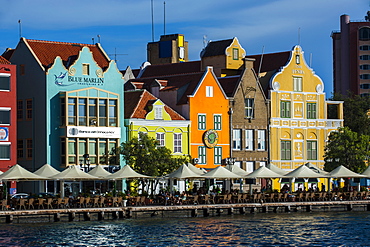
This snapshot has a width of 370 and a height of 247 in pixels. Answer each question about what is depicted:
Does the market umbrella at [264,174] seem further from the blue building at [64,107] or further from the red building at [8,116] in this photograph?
the red building at [8,116]

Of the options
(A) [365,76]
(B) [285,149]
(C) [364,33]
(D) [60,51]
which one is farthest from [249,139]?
(A) [365,76]

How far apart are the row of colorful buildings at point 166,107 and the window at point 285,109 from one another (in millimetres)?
111

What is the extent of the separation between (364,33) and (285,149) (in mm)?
81528

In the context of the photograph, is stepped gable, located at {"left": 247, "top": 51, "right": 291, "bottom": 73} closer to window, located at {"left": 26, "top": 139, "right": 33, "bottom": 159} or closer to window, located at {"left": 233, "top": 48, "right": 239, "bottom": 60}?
window, located at {"left": 233, "top": 48, "right": 239, "bottom": 60}

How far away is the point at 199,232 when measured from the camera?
72188mm

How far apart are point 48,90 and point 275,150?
2938 centimetres

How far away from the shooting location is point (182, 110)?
354ft

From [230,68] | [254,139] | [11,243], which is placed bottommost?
[11,243]

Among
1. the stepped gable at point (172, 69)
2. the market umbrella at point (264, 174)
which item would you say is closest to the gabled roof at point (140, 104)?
the market umbrella at point (264, 174)

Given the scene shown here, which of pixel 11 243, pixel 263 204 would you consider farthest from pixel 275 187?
pixel 11 243

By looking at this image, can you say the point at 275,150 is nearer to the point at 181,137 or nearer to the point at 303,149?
the point at 303,149

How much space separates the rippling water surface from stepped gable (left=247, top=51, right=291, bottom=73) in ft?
110

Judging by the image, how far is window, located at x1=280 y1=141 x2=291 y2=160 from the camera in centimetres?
11462

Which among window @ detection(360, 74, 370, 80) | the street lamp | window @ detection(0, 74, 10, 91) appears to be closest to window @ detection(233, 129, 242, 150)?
the street lamp
